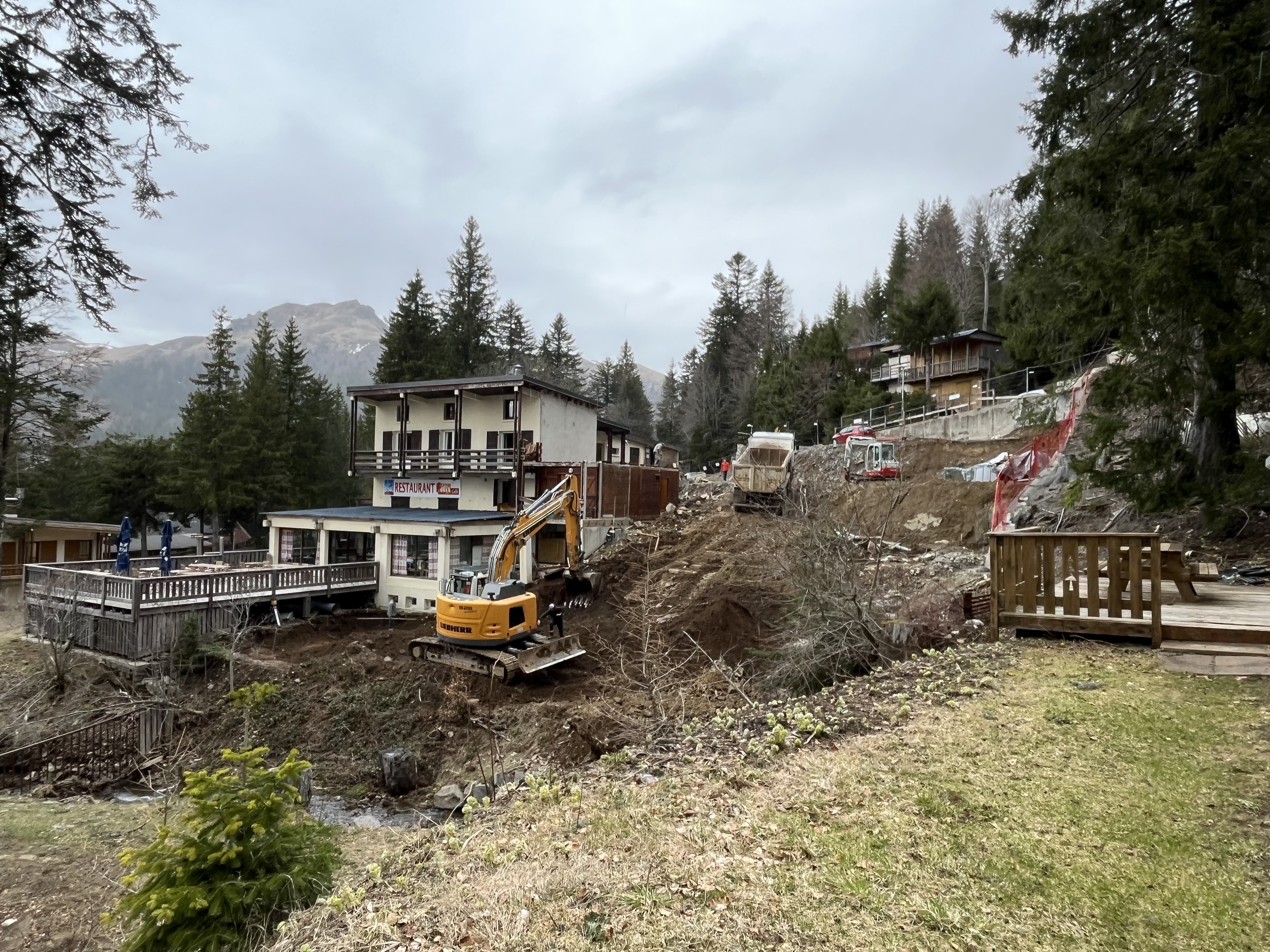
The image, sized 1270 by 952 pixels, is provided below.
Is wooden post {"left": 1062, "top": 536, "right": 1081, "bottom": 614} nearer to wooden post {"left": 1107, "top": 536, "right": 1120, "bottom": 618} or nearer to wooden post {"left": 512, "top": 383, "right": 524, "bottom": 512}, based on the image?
wooden post {"left": 1107, "top": 536, "right": 1120, "bottom": 618}

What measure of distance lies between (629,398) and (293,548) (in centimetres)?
5365

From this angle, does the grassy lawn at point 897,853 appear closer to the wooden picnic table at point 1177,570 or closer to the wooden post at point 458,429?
the wooden picnic table at point 1177,570

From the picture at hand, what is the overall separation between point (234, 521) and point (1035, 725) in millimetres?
45650

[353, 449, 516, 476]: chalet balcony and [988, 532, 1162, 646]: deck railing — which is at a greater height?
[353, 449, 516, 476]: chalet balcony

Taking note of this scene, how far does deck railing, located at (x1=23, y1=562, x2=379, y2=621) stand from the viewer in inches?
715

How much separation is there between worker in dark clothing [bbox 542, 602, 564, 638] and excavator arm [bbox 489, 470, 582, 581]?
1.57 metres

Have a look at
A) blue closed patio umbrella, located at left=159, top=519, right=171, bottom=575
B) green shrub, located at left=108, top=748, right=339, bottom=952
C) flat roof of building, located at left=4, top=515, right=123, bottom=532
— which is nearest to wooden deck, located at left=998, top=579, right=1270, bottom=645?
green shrub, located at left=108, top=748, right=339, bottom=952

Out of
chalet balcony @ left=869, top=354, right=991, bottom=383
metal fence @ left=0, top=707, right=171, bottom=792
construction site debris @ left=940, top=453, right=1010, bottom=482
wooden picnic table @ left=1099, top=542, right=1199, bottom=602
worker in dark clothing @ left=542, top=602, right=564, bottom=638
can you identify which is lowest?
metal fence @ left=0, top=707, right=171, bottom=792

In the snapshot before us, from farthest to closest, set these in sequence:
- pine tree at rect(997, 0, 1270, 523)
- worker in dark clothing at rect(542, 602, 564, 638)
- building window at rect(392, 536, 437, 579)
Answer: building window at rect(392, 536, 437, 579) → worker in dark clothing at rect(542, 602, 564, 638) → pine tree at rect(997, 0, 1270, 523)

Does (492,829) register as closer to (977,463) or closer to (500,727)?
(500,727)

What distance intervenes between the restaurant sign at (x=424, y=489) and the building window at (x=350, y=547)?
13.4ft

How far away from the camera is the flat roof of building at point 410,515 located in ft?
78.1

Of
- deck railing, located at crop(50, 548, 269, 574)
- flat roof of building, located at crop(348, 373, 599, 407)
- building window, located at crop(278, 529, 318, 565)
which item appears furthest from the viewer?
building window, located at crop(278, 529, 318, 565)

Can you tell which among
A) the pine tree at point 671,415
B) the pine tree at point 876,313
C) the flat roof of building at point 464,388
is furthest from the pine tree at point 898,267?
the flat roof of building at point 464,388
